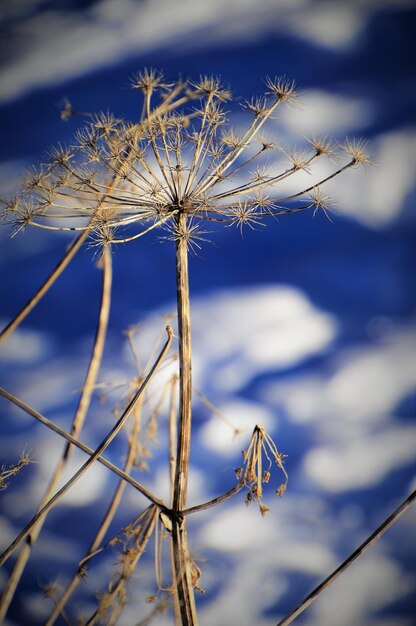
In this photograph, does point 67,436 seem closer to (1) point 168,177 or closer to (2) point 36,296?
(2) point 36,296

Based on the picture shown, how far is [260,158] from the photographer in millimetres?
2512

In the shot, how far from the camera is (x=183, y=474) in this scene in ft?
6.74

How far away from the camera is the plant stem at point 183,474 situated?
200cm

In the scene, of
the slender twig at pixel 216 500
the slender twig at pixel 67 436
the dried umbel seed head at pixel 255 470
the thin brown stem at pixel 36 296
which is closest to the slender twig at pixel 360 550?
the dried umbel seed head at pixel 255 470

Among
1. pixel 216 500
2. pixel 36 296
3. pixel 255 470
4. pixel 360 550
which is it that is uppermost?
pixel 36 296

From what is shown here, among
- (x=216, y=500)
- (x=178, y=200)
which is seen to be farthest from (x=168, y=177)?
(x=216, y=500)

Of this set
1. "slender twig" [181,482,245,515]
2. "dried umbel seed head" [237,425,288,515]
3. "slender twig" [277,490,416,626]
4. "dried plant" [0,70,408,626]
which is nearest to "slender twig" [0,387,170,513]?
"dried plant" [0,70,408,626]

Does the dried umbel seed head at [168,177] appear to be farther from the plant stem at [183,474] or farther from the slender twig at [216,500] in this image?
the slender twig at [216,500]

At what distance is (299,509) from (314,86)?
3142mm

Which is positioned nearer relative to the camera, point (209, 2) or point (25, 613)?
point (209, 2)

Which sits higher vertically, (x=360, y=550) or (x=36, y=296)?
(x=36, y=296)

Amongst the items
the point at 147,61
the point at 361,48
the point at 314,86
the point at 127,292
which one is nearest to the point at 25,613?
the point at 127,292

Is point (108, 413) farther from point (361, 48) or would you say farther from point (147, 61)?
point (361, 48)

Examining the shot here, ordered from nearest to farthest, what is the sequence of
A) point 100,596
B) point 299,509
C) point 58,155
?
1. point 58,155
2. point 100,596
3. point 299,509
